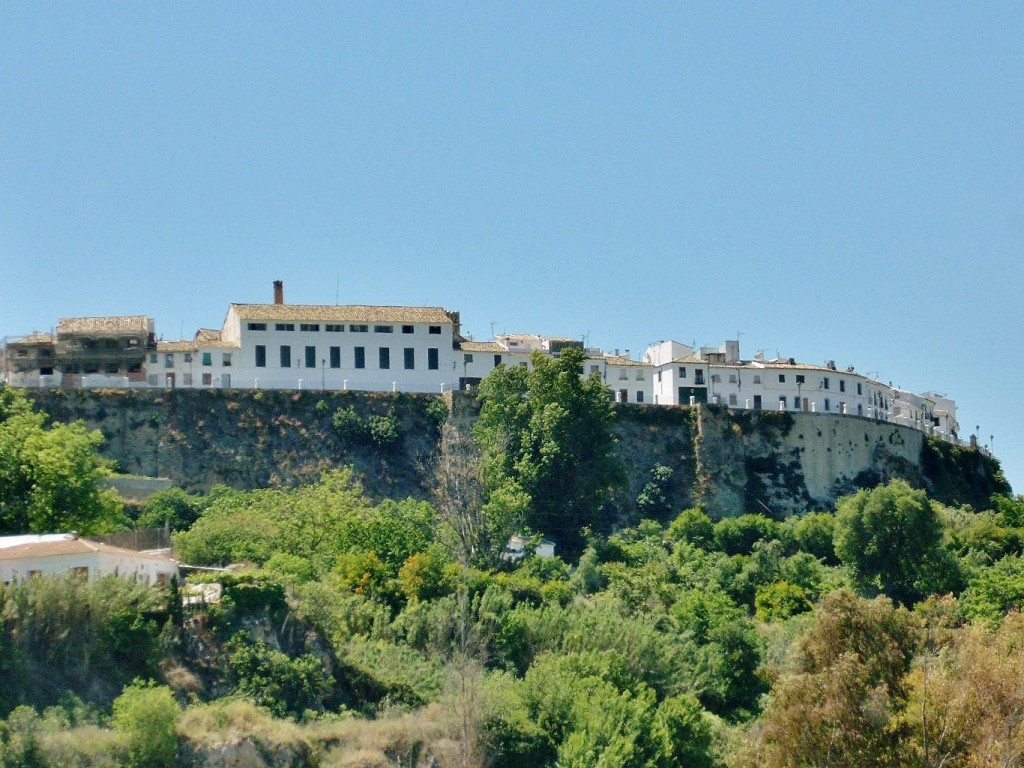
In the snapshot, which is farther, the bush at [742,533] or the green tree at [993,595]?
the bush at [742,533]

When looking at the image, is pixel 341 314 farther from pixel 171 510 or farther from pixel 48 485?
pixel 48 485

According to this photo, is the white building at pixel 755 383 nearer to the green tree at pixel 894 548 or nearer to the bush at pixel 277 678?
the green tree at pixel 894 548

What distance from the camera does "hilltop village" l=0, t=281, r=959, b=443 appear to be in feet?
303

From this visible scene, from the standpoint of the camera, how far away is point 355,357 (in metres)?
93.4

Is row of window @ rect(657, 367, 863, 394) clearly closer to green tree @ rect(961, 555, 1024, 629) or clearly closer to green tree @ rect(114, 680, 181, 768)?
green tree @ rect(961, 555, 1024, 629)

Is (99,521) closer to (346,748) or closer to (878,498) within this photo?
(346,748)

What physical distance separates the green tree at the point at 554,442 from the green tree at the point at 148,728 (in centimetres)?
3188

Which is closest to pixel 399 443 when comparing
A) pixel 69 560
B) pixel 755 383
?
pixel 755 383

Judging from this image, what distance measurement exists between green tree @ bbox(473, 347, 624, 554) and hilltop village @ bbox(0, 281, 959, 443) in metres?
4.40

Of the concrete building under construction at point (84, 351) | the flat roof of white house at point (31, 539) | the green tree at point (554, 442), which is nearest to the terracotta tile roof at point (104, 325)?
the concrete building under construction at point (84, 351)

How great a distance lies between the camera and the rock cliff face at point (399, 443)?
87562 mm

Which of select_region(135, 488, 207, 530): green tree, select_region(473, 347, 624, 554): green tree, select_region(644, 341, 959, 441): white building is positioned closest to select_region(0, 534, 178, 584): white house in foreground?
select_region(135, 488, 207, 530): green tree

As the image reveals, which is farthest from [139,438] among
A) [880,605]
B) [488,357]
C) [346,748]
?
[880,605]

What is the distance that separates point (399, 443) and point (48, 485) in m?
27.7
